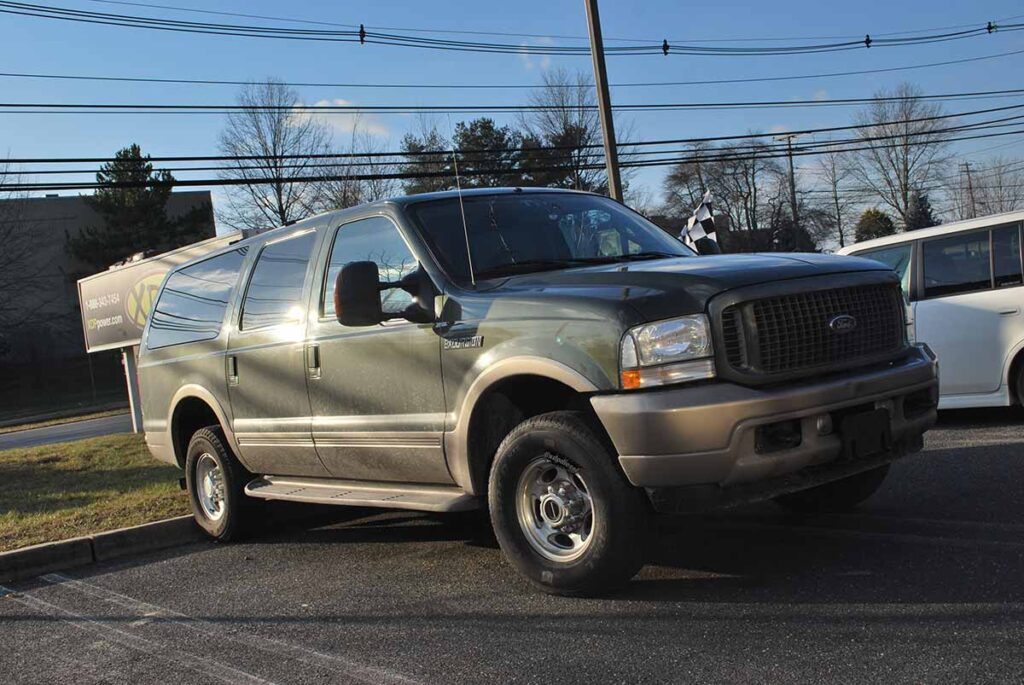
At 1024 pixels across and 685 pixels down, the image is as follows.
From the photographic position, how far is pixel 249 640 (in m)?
4.16

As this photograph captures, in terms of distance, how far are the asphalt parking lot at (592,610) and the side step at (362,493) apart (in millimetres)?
405

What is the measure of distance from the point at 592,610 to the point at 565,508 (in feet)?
1.49

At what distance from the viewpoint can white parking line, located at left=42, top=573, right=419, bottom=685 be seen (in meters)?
3.55

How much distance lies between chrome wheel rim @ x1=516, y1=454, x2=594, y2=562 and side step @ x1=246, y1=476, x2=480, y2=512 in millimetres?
429

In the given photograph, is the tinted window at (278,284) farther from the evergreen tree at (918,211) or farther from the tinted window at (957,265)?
the evergreen tree at (918,211)

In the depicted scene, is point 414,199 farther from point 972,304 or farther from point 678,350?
point 972,304

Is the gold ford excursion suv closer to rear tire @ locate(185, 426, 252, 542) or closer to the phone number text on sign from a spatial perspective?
rear tire @ locate(185, 426, 252, 542)

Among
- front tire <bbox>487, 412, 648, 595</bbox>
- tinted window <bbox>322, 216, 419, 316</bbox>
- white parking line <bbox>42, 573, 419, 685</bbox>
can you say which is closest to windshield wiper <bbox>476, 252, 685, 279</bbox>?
tinted window <bbox>322, 216, 419, 316</bbox>

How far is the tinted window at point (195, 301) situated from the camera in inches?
260

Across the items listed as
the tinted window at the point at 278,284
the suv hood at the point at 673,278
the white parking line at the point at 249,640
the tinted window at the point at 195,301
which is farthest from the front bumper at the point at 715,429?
the tinted window at the point at 195,301

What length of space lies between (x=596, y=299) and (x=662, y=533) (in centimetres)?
192

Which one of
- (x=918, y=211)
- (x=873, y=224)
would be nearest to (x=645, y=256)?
(x=918, y=211)

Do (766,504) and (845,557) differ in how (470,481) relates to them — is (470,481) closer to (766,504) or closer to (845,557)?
(845,557)

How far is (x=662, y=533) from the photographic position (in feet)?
17.7
